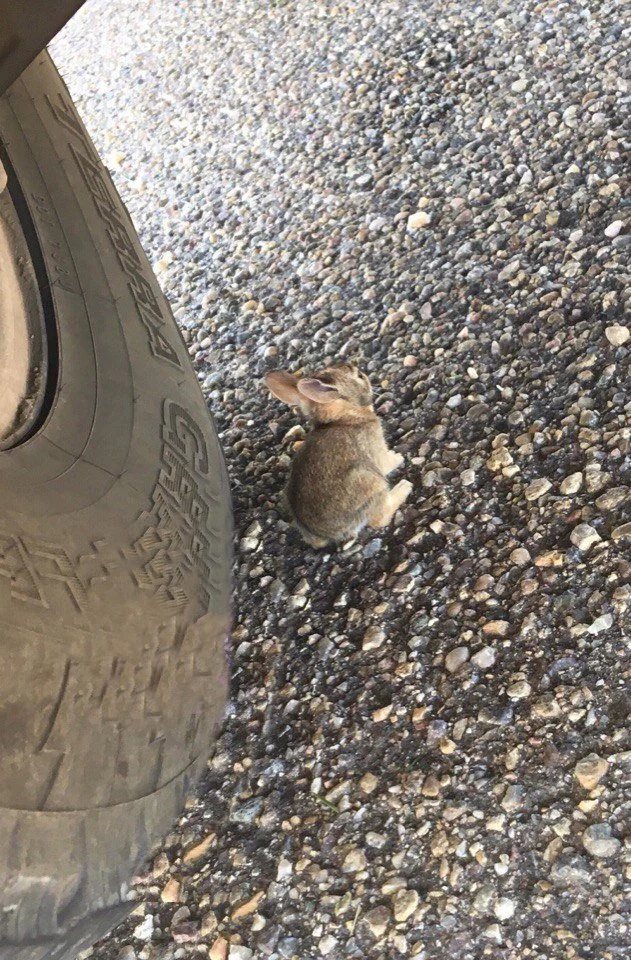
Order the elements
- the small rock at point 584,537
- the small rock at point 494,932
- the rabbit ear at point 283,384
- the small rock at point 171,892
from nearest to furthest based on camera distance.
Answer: the small rock at point 494,932 < the small rock at point 171,892 < the small rock at point 584,537 < the rabbit ear at point 283,384

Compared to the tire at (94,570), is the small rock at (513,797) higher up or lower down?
lower down

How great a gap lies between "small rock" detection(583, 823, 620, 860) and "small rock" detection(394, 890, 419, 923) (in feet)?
1.50

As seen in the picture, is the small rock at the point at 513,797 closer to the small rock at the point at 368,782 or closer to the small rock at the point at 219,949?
the small rock at the point at 368,782

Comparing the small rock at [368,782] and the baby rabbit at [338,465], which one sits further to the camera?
the baby rabbit at [338,465]

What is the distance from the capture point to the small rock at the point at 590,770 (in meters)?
2.22

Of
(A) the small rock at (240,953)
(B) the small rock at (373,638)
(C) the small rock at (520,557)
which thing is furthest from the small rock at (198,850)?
(C) the small rock at (520,557)

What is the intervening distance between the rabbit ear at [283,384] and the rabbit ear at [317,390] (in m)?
0.13

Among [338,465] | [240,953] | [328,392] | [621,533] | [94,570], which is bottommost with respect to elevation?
[621,533]

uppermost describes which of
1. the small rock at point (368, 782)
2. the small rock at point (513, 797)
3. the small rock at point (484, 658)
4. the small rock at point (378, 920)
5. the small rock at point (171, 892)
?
the small rock at point (171, 892)

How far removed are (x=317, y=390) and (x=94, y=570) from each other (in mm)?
1341

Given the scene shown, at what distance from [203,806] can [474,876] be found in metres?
0.84

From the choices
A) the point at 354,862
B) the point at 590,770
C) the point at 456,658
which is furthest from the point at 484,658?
the point at 354,862

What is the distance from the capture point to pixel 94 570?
7.12 ft

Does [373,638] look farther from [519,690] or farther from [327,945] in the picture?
[327,945]
